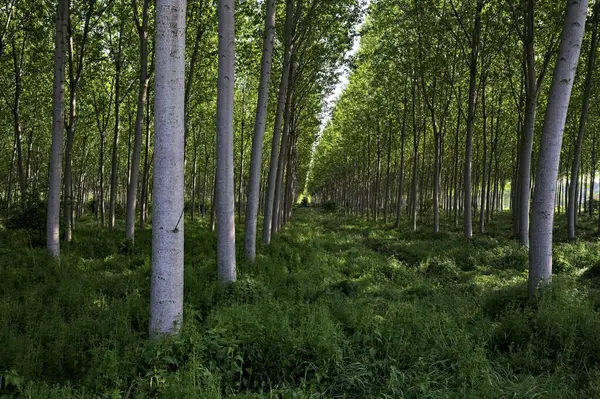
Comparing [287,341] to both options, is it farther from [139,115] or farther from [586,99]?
[586,99]

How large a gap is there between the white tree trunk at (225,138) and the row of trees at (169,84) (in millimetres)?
18

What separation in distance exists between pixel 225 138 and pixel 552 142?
17.9 ft

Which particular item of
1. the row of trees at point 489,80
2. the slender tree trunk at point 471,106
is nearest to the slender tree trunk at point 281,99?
the row of trees at point 489,80

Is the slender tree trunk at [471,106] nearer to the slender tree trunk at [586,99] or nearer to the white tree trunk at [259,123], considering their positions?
the slender tree trunk at [586,99]

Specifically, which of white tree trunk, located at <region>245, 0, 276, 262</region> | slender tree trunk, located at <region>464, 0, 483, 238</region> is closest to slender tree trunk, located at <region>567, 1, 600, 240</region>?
slender tree trunk, located at <region>464, 0, 483, 238</region>

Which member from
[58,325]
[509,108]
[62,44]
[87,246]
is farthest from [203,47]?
[509,108]

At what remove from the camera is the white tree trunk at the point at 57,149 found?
8.34 metres

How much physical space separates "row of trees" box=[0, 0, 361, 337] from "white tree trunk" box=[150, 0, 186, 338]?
0.04ft

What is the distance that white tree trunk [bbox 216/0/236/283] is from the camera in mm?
6434

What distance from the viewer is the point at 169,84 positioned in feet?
12.6

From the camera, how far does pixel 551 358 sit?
438 centimetres

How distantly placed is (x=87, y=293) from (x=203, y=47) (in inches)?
435

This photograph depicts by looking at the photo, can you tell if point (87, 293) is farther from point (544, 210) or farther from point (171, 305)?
point (544, 210)

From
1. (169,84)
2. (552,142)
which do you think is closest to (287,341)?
(169,84)
